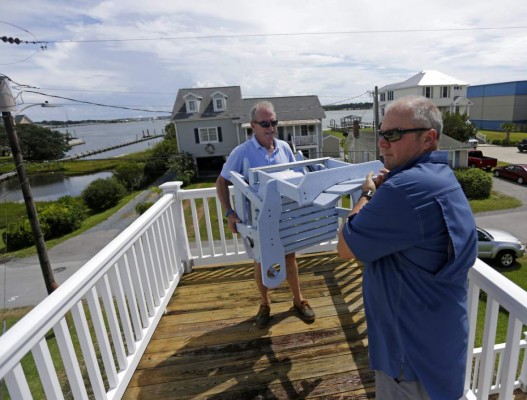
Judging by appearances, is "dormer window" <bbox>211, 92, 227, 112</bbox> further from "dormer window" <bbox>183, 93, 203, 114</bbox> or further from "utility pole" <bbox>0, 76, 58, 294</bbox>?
"utility pole" <bbox>0, 76, 58, 294</bbox>

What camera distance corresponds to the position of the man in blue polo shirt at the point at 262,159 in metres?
2.23

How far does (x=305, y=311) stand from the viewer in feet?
8.13

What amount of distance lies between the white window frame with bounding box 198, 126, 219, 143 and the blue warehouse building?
1212 inches

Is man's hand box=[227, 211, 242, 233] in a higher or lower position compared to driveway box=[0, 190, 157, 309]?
higher

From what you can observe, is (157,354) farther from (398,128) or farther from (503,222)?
(503,222)

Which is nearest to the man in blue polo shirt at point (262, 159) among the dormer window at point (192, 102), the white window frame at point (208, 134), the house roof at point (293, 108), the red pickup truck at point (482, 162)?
the house roof at point (293, 108)

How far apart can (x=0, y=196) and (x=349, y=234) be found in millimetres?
5194

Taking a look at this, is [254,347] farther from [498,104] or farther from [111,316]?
[498,104]

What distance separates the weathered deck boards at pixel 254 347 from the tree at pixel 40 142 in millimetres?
7254

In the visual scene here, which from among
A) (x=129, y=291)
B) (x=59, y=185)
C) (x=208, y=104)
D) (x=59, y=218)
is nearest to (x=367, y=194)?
(x=129, y=291)

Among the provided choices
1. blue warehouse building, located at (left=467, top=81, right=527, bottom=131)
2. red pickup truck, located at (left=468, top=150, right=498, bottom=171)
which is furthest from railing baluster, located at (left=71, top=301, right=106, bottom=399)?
blue warehouse building, located at (left=467, top=81, right=527, bottom=131)

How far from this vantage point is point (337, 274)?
10.1 feet

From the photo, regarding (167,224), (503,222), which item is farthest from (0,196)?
(503,222)

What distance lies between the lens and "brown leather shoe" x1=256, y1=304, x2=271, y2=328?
95.7 inches
